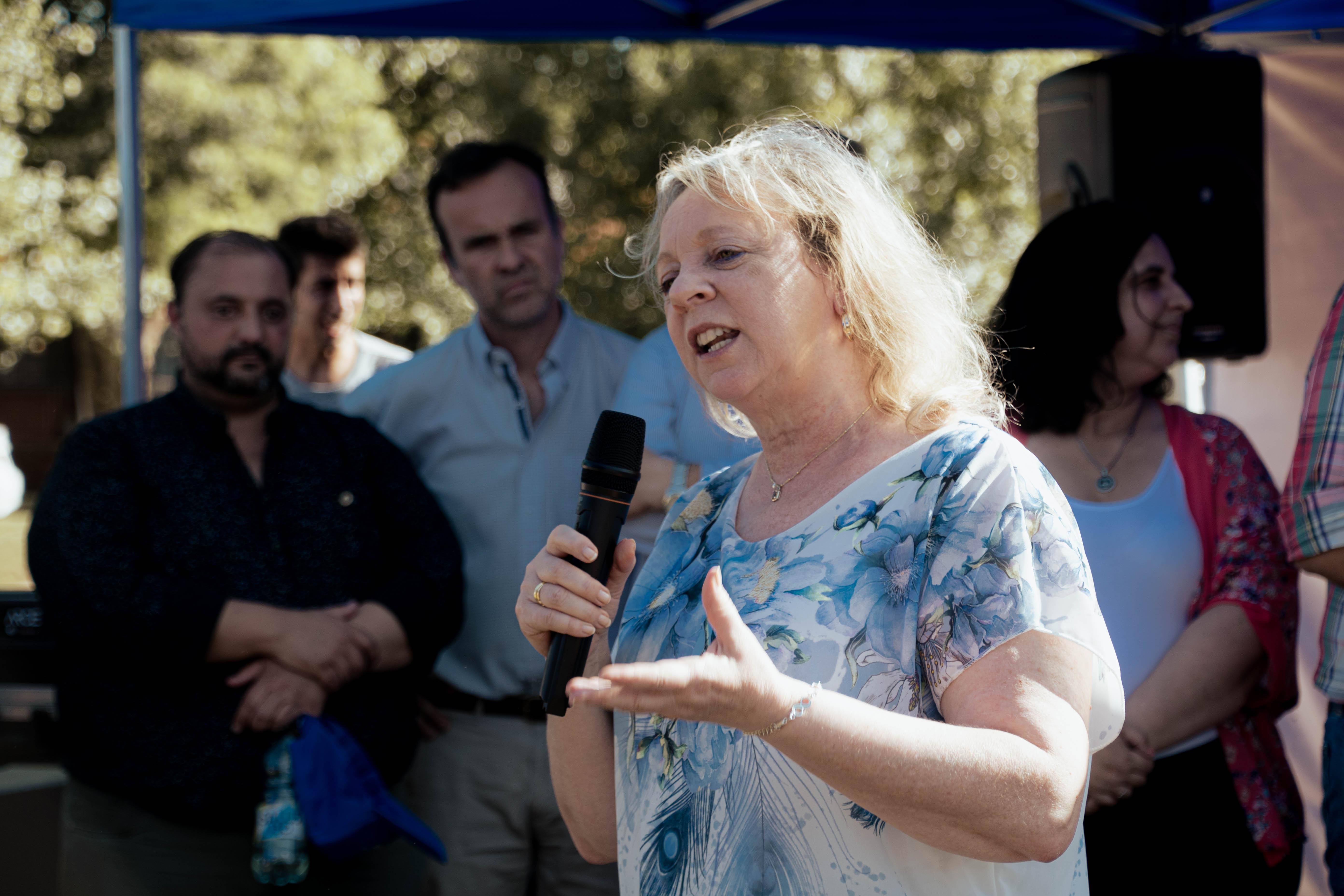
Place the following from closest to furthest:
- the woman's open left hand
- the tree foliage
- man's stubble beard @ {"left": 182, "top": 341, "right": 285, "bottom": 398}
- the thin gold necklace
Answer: the woman's open left hand
the thin gold necklace
man's stubble beard @ {"left": 182, "top": 341, "right": 285, "bottom": 398}
the tree foliage

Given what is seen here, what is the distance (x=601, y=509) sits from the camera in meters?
1.35

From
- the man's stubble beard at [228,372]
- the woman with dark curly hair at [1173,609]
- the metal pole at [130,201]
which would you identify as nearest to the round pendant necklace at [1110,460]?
the woman with dark curly hair at [1173,609]

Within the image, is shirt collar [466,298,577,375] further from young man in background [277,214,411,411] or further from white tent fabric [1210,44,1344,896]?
white tent fabric [1210,44,1344,896]

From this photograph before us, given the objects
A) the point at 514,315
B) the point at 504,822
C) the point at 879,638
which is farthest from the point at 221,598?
the point at 879,638

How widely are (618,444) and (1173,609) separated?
55.8 inches

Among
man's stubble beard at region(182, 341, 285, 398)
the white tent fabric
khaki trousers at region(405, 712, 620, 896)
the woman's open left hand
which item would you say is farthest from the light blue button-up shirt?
the white tent fabric

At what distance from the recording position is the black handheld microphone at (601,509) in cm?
127

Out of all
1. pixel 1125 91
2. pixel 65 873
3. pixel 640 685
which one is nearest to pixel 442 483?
pixel 65 873

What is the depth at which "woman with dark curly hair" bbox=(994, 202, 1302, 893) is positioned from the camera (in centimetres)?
219

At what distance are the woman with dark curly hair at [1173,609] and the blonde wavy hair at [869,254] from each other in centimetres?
83

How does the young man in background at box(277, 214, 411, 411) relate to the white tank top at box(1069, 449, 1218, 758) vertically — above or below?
above

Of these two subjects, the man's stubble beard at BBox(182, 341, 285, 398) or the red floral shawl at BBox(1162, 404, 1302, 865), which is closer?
the red floral shawl at BBox(1162, 404, 1302, 865)

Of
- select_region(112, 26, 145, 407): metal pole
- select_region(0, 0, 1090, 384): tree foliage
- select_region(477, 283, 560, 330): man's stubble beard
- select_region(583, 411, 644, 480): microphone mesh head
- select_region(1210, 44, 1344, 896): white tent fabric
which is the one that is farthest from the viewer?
select_region(0, 0, 1090, 384): tree foliage

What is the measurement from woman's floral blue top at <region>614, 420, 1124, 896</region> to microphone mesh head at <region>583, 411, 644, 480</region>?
0.66 feet
